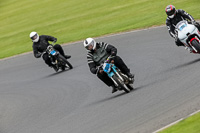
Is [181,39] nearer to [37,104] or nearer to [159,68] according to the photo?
[159,68]

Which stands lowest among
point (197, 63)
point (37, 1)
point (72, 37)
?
point (37, 1)

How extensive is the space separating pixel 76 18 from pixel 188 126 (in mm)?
25152

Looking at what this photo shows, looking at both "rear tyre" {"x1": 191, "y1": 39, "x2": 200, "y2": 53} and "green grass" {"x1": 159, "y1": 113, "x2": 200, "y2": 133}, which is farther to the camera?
"rear tyre" {"x1": 191, "y1": 39, "x2": 200, "y2": 53}

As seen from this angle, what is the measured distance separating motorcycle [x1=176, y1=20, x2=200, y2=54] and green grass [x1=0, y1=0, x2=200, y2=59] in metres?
8.38

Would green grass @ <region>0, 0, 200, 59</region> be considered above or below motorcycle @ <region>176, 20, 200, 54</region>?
below

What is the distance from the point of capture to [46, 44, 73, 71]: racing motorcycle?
1889cm

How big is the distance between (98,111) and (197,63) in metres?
3.29

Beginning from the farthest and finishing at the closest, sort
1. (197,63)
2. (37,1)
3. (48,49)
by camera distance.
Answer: (37,1) < (48,49) < (197,63)

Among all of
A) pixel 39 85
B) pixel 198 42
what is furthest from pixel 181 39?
pixel 39 85

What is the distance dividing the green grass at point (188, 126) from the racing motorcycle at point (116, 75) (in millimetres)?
3825

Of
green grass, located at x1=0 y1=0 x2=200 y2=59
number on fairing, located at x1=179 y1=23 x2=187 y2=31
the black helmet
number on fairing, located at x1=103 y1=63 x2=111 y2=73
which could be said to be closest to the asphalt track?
number on fairing, located at x1=103 y1=63 x2=111 y2=73

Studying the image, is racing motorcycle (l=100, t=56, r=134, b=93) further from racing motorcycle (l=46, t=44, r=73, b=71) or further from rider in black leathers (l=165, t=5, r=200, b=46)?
racing motorcycle (l=46, t=44, r=73, b=71)

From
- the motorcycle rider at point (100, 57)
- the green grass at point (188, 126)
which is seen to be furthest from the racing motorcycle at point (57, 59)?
the green grass at point (188, 126)

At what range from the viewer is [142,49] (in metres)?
18.3
